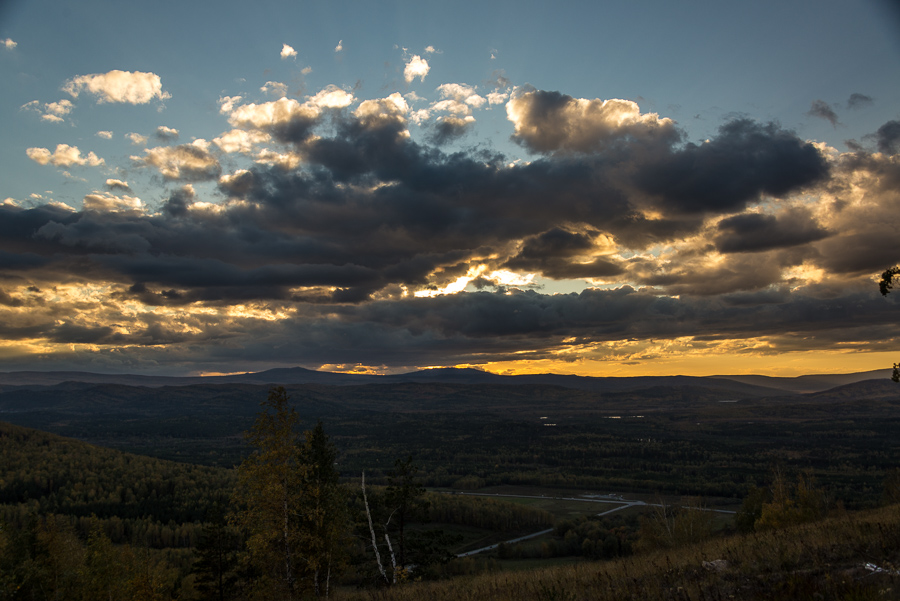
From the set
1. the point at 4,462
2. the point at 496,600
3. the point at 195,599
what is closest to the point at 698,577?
the point at 496,600

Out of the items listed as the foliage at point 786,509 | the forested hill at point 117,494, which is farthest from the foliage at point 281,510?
the forested hill at point 117,494

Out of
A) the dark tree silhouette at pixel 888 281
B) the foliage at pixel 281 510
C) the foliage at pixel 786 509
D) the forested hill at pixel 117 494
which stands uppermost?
the dark tree silhouette at pixel 888 281

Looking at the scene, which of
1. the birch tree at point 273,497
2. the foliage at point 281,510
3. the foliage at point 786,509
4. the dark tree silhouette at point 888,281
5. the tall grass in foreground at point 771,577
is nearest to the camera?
the tall grass in foreground at point 771,577

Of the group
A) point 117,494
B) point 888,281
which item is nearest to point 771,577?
point 888,281

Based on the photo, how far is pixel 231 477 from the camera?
655 feet

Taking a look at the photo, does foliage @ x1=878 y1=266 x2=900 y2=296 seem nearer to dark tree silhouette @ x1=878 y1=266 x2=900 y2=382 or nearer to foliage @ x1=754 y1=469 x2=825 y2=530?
dark tree silhouette @ x1=878 y1=266 x2=900 y2=382

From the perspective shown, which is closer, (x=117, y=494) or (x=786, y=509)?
(x=786, y=509)

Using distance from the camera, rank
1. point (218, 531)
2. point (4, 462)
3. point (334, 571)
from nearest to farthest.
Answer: point (334, 571) < point (218, 531) < point (4, 462)

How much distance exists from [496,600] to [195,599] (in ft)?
243

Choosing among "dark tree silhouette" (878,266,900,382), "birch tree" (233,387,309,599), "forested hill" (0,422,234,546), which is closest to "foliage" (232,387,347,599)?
"birch tree" (233,387,309,599)

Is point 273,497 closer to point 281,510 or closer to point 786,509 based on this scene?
point 281,510

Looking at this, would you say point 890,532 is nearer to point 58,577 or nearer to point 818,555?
point 818,555

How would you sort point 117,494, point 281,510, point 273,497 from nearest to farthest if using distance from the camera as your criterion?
point 273,497 → point 281,510 → point 117,494

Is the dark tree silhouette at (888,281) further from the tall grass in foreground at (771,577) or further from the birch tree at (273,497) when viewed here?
the birch tree at (273,497)
